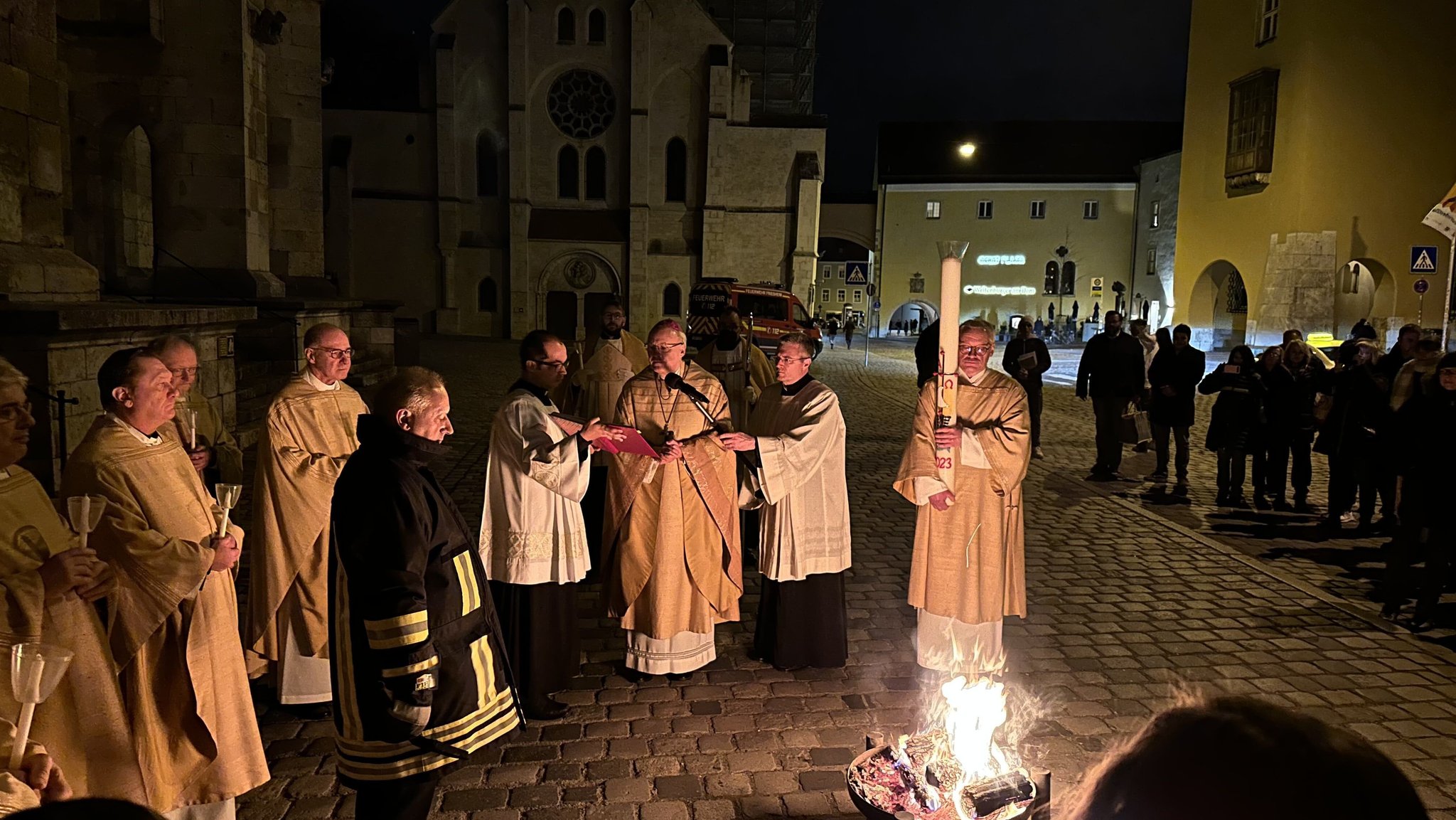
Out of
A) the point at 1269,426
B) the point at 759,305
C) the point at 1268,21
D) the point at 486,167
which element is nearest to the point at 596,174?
the point at 486,167

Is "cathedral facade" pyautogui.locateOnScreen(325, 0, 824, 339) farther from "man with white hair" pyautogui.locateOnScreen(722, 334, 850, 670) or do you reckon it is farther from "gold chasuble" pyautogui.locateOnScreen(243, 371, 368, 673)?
"gold chasuble" pyautogui.locateOnScreen(243, 371, 368, 673)

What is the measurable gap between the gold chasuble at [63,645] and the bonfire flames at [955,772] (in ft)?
7.46

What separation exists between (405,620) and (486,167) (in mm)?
37349

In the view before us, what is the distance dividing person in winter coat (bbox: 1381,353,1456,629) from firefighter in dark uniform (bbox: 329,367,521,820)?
6176 mm

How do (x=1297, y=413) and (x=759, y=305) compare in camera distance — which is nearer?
(x=1297, y=413)

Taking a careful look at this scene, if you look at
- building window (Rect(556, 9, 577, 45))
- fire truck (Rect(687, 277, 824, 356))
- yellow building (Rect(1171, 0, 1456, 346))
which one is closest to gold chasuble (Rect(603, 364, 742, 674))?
fire truck (Rect(687, 277, 824, 356))

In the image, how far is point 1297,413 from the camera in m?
9.38

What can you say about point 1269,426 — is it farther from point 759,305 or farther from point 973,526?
point 759,305

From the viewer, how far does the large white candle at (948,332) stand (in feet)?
12.4

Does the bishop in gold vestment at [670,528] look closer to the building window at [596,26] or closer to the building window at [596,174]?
the building window at [596,174]

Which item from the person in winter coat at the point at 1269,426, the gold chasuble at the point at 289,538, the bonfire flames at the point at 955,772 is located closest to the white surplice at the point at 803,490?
the bonfire flames at the point at 955,772

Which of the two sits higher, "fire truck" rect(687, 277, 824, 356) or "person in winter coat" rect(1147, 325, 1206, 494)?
"fire truck" rect(687, 277, 824, 356)

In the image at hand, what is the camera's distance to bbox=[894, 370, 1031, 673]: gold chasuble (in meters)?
5.25

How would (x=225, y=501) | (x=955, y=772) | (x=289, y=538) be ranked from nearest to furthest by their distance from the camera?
(x=955, y=772)
(x=225, y=501)
(x=289, y=538)
